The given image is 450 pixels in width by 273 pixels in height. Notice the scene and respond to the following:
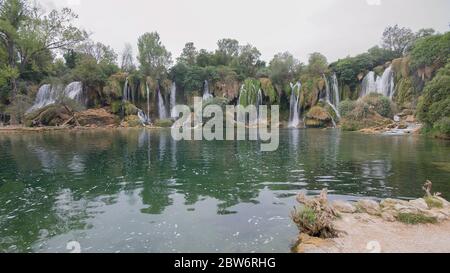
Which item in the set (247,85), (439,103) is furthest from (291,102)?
(439,103)

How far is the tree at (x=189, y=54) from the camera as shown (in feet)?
253

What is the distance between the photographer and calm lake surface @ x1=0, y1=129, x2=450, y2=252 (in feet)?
23.7

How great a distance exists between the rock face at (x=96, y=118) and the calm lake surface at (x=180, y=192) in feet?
113

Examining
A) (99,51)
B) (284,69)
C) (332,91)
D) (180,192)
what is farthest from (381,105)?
(99,51)

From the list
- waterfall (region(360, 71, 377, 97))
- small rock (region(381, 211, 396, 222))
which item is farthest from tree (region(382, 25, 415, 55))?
small rock (region(381, 211, 396, 222))

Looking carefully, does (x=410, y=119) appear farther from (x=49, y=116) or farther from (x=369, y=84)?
(x=49, y=116)

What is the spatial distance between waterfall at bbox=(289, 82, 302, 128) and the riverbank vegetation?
1.39ft

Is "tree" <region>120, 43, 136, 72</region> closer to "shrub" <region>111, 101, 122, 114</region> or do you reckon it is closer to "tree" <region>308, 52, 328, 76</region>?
"shrub" <region>111, 101, 122, 114</region>

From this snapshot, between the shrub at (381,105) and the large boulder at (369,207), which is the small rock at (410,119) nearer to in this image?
the shrub at (381,105)

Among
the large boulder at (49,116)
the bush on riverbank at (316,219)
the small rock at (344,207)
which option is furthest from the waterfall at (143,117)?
the bush on riverbank at (316,219)

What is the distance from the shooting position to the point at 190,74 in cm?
6494

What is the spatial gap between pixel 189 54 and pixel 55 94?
117ft

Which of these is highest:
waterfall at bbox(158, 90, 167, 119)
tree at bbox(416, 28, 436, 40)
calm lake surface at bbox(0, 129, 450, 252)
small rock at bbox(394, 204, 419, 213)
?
tree at bbox(416, 28, 436, 40)
